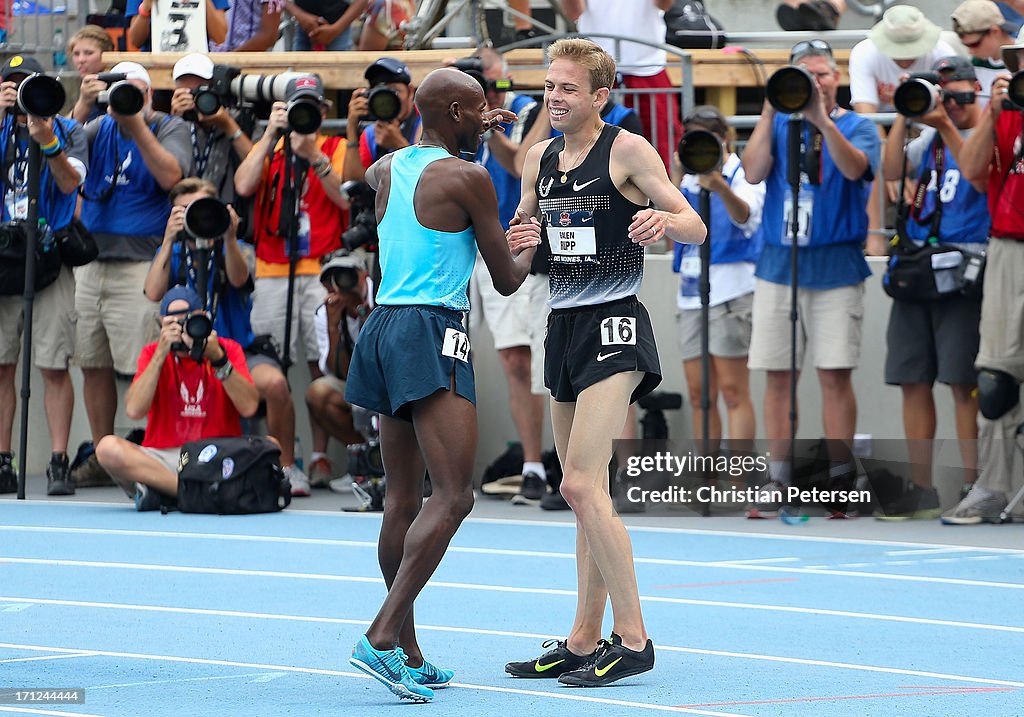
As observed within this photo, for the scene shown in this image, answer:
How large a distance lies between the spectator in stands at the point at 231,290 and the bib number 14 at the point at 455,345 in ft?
19.1

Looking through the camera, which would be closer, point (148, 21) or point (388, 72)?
point (388, 72)

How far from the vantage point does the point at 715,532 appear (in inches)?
398

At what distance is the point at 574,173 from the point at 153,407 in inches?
228

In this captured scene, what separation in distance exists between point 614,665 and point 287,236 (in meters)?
6.55

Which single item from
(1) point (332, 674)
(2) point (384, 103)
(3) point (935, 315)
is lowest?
(1) point (332, 674)

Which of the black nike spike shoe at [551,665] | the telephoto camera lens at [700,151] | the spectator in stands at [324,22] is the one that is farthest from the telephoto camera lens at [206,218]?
the black nike spike shoe at [551,665]

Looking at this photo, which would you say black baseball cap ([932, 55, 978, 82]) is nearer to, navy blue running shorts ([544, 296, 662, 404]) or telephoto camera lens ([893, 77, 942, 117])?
telephoto camera lens ([893, 77, 942, 117])

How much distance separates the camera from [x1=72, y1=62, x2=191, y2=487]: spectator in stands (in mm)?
11891

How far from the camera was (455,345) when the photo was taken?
5883 mm

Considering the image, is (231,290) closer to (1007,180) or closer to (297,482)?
(297,482)

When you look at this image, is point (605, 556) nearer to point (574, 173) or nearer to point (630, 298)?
point (630, 298)

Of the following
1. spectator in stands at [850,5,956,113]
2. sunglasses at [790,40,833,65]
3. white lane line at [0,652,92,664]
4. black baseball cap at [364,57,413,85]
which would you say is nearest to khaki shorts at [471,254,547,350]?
black baseball cap at [364,57,413,85]

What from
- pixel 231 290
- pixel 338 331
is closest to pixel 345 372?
pixel 338 331

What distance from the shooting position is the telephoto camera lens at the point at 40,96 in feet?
36.6
